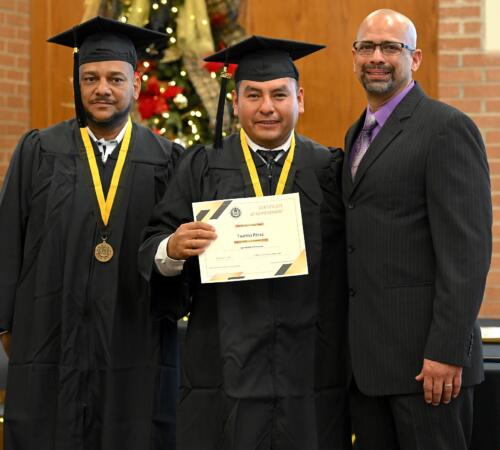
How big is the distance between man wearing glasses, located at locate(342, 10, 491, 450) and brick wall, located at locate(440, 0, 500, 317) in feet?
9.67

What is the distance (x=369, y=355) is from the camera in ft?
11.1

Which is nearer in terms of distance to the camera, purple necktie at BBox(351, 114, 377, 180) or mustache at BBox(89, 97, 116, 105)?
purple necktie at BBox(351, 114, 377, 180)

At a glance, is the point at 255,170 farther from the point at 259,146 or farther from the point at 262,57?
the point at 262,57

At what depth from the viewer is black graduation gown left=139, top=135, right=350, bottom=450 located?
138 inches

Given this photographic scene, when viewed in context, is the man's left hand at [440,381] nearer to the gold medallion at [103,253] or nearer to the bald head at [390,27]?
the bald head at [390,27]

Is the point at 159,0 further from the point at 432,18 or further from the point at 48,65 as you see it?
the point at 432,18

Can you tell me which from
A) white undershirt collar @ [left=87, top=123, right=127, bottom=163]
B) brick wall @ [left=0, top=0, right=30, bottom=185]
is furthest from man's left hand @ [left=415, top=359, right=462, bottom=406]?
brick wall @ [left=0, top=0, right=30, bottom=185]

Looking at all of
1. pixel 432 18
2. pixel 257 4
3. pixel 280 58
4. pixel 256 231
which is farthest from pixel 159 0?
pixel 256 231

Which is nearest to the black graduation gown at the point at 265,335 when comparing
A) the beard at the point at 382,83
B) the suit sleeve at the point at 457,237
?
the beard at the point at 382,83

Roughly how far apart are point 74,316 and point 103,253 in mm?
267

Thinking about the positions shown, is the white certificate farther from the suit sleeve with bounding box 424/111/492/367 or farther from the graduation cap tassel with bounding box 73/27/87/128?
the graduation cap tassel with bounding box 73/27/87/128

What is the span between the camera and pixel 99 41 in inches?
158

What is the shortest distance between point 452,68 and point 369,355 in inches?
137

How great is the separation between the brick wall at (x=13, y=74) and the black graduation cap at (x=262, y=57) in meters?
4.29
